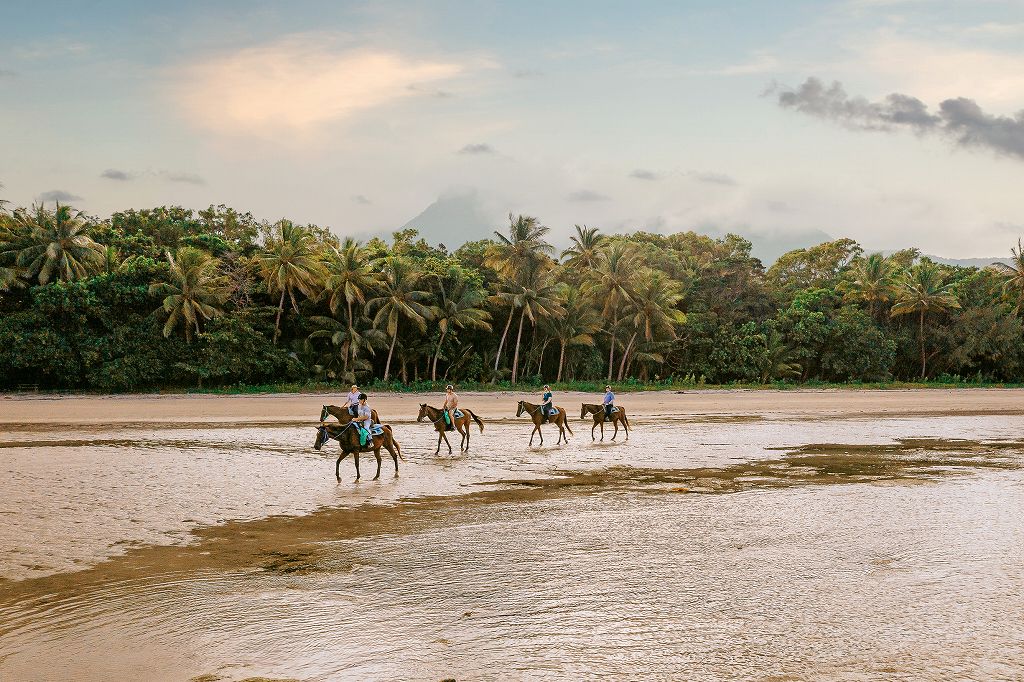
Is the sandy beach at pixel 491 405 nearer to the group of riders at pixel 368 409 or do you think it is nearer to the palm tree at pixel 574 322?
the palm tree at pixel 574 322

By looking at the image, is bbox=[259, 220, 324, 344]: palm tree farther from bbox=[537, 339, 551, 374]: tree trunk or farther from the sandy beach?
bbox=[537, 339, 551, 374]: tree trunk

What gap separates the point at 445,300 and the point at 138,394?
19.6m

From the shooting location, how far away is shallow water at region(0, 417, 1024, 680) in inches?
232

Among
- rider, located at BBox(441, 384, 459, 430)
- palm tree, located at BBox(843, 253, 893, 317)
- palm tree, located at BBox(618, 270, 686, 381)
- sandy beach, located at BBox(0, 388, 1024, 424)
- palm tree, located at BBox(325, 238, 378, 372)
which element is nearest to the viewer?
rider, located at BBox(441, 384, 459, 430)

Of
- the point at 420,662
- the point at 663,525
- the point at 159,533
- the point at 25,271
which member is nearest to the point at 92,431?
the point at 159,533

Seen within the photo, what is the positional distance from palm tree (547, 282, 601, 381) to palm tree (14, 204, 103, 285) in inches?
1184

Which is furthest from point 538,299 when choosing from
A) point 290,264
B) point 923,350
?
point 923,350

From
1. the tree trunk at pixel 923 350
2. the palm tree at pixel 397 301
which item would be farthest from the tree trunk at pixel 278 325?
the tree trunk at pixel 923 350

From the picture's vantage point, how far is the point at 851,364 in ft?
211

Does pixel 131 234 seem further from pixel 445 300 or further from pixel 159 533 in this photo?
pixel 159 533

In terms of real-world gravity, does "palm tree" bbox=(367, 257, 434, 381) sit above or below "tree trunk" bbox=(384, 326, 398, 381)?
above

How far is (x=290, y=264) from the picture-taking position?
50.0 meters

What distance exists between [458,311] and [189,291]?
54.8ft

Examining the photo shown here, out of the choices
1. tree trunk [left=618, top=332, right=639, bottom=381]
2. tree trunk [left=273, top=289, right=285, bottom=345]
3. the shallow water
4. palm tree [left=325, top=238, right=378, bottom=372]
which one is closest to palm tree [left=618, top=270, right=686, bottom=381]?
tree trunk [left=618, top=332, right=639, bottom=381]
